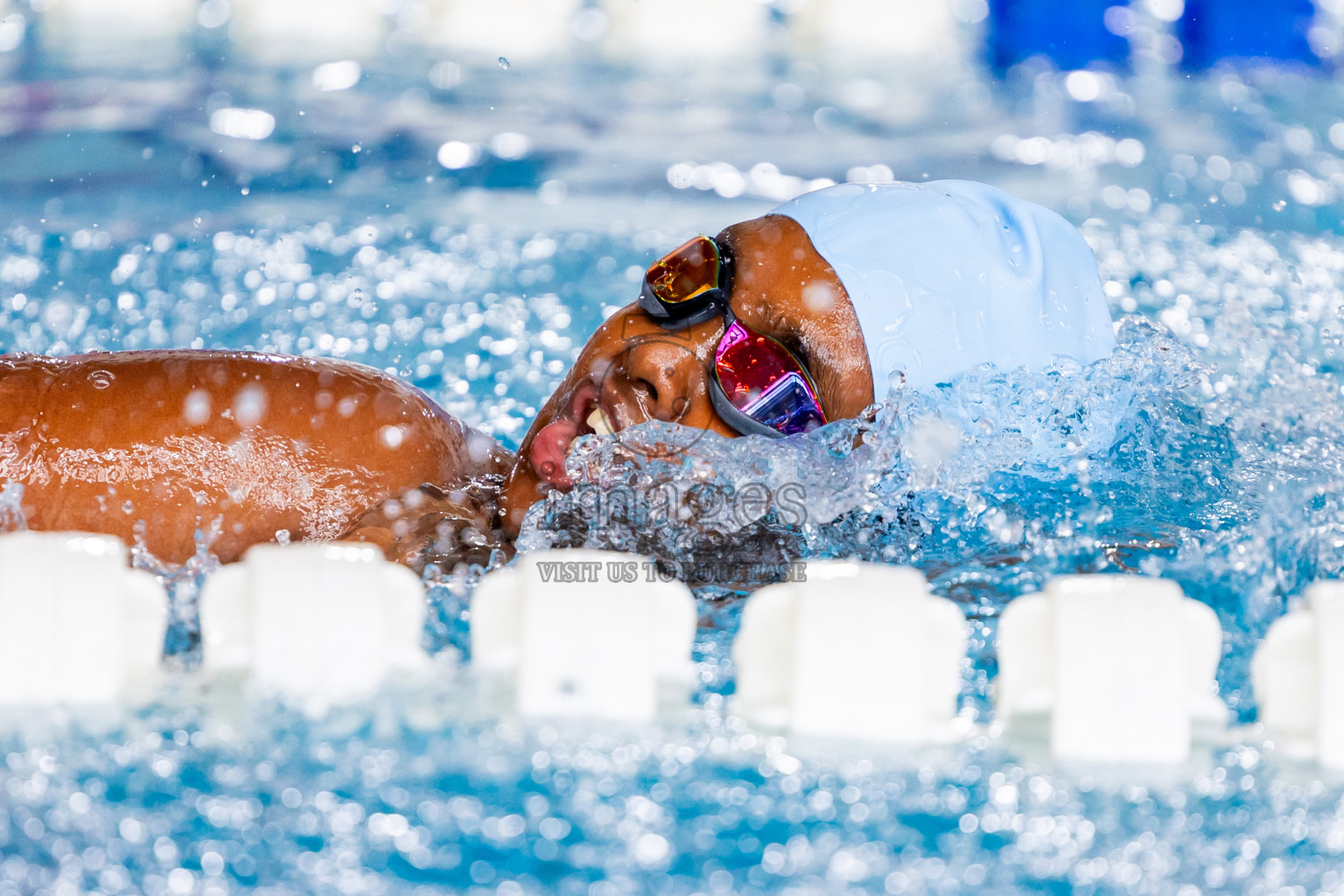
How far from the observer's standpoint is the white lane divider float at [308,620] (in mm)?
817

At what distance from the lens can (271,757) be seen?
788mm

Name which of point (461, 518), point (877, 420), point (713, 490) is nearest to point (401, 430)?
point (461, 518)

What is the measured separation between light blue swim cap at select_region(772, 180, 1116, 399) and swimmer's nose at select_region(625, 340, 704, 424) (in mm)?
206

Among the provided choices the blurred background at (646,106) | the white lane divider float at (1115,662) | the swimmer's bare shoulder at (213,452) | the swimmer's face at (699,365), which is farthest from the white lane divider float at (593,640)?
the blurred background at (646,106)

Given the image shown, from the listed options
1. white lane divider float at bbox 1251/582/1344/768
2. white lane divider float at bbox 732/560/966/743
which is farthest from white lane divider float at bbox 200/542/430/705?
white lane divider float at bbox 1251/582/1344/768

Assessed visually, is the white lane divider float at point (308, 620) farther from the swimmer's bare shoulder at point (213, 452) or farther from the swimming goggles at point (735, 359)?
the swimming goggles at point (735, 359)

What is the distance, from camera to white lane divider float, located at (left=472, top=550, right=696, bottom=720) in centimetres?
80

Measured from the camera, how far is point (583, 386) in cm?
149

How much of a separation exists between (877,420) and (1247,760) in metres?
0.71

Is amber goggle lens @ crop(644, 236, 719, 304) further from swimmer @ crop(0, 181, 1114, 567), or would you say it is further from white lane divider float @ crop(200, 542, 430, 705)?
white lane divider float @ crop(200, 542, 430, 705)

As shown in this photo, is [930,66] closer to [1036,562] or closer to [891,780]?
[1036,562]

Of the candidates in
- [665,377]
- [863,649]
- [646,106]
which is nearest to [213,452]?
[665,377]

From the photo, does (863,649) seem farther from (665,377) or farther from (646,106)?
(646,106)

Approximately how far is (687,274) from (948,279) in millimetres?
320
